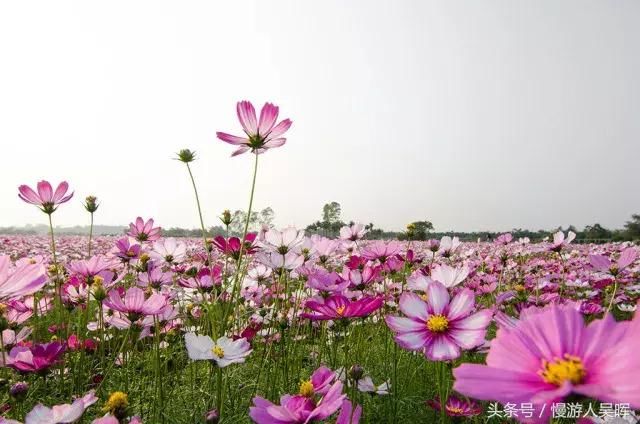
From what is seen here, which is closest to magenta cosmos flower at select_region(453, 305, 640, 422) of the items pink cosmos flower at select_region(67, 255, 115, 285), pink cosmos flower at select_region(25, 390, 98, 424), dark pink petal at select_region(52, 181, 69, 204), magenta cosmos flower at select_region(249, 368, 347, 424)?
magenta cosmos flower at select_region(249, 368, 347, 424)

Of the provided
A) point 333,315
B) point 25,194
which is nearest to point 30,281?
point 333,315

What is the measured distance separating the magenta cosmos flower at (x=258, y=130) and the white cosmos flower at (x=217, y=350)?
46 cm

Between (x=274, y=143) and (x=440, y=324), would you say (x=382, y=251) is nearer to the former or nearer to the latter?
(x=274, y=143)

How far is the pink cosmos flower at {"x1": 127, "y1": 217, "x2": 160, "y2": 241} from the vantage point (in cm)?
160

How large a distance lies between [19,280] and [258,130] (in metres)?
0.62

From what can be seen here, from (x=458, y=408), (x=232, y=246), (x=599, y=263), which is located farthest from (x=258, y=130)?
(x=599, y=263)

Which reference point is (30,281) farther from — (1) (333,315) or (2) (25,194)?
(2) (25,194)

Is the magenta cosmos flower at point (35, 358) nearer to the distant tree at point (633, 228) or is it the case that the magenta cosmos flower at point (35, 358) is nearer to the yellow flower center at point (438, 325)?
the yellow flower center at point (438, 325)

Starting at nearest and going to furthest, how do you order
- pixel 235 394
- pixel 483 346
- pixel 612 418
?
pixel 612 418, pixel 483 346, pixel 235 394

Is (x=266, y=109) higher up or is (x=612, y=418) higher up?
(x=266, y=109)

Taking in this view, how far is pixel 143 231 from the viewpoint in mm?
1619

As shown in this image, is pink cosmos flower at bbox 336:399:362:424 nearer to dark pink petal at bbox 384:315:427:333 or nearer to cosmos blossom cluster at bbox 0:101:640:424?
cosmos blossom cluster at bbox 0:101:640:424

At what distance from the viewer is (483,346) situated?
37.6 inches

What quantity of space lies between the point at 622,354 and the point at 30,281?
653 millimetres
